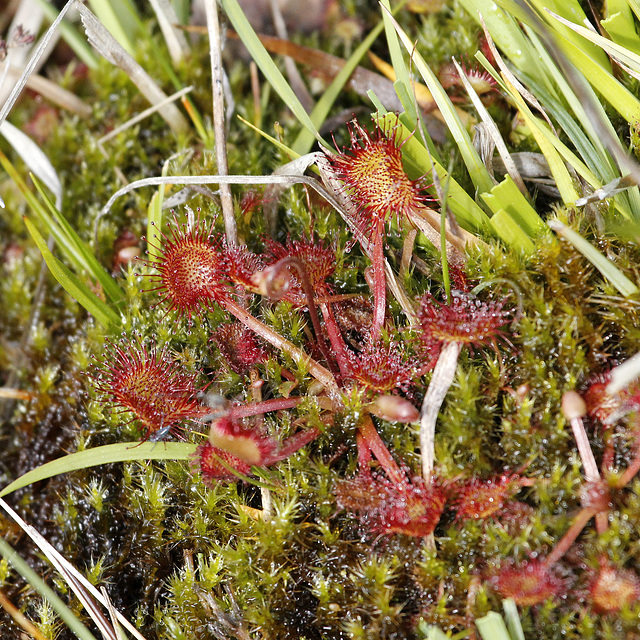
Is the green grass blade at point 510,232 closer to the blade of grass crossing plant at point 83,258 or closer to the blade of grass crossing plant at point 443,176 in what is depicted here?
the blade of grass crossing plant at point 443,176

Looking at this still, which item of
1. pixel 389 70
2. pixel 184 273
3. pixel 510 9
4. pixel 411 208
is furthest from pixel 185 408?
pixel 389 70

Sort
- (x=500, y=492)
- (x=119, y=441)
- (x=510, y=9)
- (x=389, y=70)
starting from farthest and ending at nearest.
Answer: (x=389, y=70)
(x=119, y=441)
(x=510, y=9)
(x=500, y=492)

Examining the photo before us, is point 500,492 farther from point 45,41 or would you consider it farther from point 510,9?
point 45,41

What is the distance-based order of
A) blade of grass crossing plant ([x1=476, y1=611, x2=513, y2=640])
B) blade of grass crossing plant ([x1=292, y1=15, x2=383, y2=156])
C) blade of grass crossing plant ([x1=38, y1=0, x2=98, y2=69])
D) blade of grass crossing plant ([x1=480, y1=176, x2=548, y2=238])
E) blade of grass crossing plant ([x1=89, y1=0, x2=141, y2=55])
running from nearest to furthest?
blade of grass crossing plant ([x1=476, y1=611, x2=513, y2=640]) < blade of grass crossing plant ([x1=480, y1=176, x2=548, y2=238]) < blade of grass crossing plant ([x1=292, y1=15, x2=383, y2=156]) < blade of grass crossing plant ([x1=89, y1=0, x2=141, y2=55]) < blade of grass crossing plant ([x1=38, y1=0, x2=98, y2=69])

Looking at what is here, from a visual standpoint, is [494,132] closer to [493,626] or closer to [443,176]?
[443,176]

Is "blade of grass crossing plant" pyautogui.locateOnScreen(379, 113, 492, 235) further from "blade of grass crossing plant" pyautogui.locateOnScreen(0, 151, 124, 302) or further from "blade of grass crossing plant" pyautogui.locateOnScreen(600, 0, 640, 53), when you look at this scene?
"blade of grass crossing plant" pyautogui.locateOnScreen(0, 151, 124, 302)

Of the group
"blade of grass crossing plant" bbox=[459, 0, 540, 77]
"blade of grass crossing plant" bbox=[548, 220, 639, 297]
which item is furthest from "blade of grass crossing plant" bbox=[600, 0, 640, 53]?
"blade of grass crossing plant" bbox=[548, 220, 639, 297]
